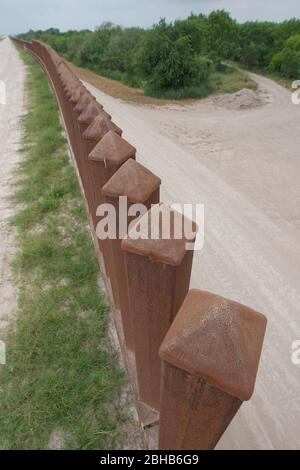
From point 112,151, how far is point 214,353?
3.84 ft

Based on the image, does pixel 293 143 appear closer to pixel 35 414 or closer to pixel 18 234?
pixel 18 234

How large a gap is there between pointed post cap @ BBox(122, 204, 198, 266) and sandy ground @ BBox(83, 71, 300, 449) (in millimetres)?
1746

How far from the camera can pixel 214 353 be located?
0.82 metres

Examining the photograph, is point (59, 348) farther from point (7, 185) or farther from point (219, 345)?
point (7, 185)

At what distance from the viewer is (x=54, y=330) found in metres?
2.67

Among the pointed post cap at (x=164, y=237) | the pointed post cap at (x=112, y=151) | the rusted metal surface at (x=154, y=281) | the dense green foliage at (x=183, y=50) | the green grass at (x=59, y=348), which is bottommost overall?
the green grass at (x=59, y=348)

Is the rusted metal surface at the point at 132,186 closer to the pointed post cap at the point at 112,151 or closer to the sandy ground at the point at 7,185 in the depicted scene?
the pointed post cap at the point at 112,151

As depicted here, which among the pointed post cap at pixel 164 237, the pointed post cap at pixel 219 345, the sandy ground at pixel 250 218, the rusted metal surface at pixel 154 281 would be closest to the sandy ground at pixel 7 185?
the rusted metal surface at pixel 154 281

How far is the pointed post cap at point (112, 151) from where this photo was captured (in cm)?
166

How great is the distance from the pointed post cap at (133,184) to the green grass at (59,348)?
4.86ft

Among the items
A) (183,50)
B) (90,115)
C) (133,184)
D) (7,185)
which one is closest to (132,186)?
(133,184)

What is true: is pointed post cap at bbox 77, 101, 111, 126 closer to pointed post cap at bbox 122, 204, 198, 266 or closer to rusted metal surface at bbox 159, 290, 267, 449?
pointed post cap at bbox 122, 204, 198, 266

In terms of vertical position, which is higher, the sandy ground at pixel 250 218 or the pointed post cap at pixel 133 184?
the pointed post cap at pixel 133 184

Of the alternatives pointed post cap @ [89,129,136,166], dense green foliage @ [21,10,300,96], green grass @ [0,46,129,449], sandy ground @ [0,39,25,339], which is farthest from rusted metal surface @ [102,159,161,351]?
dense green foliage @ [21,10,300,96]
